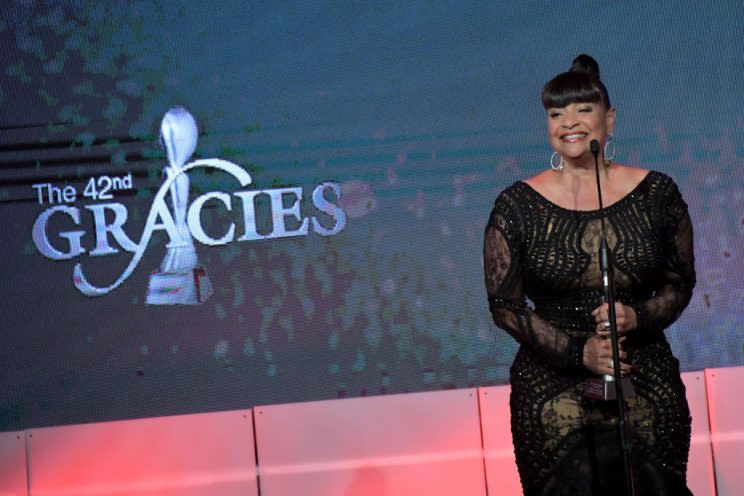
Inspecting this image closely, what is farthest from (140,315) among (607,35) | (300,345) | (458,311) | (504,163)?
(607,35)

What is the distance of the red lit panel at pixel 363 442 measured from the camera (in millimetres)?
4594

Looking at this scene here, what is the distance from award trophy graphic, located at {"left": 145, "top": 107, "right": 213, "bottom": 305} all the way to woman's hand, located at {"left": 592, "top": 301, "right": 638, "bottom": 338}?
2423 millimetres

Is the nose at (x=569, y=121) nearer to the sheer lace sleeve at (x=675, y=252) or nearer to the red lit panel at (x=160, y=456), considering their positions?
the sheer lace sleeve at (x=675, y=252)

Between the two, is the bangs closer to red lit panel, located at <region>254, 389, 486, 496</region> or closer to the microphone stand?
the microphone stand

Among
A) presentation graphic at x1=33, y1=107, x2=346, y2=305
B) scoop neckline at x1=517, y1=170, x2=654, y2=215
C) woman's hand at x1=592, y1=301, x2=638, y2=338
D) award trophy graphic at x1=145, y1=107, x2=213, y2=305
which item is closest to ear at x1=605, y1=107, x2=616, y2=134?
scoop neckline at x1=517, y1=170, x2=654, y2=215

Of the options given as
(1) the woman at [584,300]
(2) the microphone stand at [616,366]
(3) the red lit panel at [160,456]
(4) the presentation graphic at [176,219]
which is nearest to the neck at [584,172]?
(1) the woman at [584,300]

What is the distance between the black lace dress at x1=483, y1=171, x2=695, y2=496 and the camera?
9.51ft

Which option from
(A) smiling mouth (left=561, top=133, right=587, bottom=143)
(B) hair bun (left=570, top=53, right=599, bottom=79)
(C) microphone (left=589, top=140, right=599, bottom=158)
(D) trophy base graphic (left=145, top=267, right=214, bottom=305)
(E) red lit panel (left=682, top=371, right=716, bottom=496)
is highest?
(B) hair bun (left=570, top=53, right=599, bottom=79)

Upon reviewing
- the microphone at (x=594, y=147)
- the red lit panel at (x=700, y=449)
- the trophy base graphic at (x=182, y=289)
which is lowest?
the red lit panel at (x=700, y=449)

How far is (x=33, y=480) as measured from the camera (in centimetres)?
466

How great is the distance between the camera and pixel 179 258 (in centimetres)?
488

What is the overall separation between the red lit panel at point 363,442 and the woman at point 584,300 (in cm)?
159

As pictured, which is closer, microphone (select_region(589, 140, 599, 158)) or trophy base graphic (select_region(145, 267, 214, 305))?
microphone (select_region(589, 140, 599, 158))

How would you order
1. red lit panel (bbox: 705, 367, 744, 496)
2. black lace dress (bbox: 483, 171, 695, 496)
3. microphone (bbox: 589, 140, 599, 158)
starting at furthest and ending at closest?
1. red lit panel (bbox: 705, 367, 744, 496)
2. black lace dress (bbox: 483, 171, 695, 496)
3. microphone (bbox: 589, 140, 599, 158)
